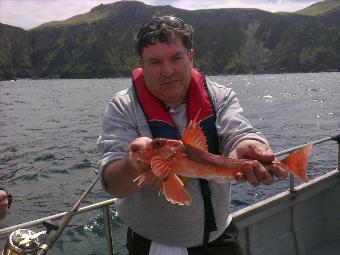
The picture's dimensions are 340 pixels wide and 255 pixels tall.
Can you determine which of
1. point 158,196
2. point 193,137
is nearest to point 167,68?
point 193,137

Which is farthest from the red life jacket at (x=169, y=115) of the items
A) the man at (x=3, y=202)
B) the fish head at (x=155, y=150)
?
the man at (x=3, y=202)

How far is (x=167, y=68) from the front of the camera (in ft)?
13.5

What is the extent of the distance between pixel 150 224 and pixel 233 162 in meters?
1.06

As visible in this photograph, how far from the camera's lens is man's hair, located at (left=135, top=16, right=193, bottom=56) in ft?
13.5

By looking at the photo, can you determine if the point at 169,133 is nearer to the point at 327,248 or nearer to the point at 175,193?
the point at 175,193

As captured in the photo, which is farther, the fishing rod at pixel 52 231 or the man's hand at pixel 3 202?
the man's hand at pixel 3 202

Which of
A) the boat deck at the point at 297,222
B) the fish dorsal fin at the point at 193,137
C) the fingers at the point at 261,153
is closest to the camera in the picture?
the fish dorsal fin at the point at 193,137

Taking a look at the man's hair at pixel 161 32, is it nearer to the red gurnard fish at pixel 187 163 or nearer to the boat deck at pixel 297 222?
the red gurnard fish at pixel 187 163

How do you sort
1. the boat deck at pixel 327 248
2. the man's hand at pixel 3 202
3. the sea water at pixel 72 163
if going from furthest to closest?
the sea water at pixel 72 163 → the boat deck at pixel 327 248 → the man's hand at pixel 3 202

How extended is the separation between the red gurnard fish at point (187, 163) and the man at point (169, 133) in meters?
0.27

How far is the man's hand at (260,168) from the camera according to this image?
3.76 metres

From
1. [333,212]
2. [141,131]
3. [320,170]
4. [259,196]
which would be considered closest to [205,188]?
[141,131]

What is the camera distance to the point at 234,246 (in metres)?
4.63

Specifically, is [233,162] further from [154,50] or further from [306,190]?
[306,190]
